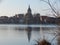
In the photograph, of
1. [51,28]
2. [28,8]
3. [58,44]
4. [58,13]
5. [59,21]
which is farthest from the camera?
[28,8]

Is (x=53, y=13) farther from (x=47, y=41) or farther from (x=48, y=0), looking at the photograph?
(x=47, y=41)

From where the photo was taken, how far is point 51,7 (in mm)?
4816

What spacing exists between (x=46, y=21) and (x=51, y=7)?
107cm

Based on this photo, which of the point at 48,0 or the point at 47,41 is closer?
the point at 48,0

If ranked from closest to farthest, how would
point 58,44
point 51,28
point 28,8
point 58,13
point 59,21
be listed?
point 58,13 < point 59,21 < point 51,28 < point 58,44 < point 28,8

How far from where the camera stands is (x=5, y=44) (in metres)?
8.38

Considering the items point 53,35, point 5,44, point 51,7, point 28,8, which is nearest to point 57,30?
point 53,35

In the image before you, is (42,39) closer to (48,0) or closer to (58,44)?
(58,44)

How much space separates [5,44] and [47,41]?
10.2ft

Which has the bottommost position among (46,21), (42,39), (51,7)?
(42,39)

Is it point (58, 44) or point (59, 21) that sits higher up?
point (59, 21)

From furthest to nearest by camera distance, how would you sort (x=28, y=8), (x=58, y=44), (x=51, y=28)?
(x=28, y=8) < (x=58, y=44) < (x=51, y=28)

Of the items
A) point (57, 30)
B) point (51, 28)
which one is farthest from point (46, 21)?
point (57, 30)

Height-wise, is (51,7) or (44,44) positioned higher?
(51,7)
